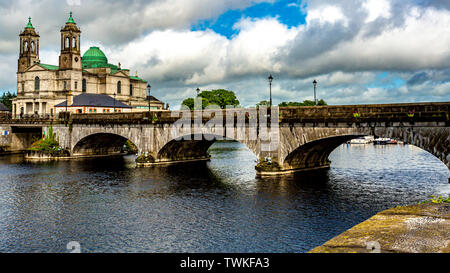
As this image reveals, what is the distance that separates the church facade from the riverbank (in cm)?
11253

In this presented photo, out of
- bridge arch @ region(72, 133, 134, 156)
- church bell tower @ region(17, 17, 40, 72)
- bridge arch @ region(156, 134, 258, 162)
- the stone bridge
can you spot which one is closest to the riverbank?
the stone bridge

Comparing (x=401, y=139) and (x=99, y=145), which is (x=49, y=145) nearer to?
(x=99, y=145)

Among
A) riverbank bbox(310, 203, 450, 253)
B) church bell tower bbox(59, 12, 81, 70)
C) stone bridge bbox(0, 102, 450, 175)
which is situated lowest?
riverbank bbox(310, 203, 450, 253)

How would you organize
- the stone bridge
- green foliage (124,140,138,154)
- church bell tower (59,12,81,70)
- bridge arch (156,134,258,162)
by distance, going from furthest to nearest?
church bell tower (59,12,81,70) < green foliage (124,140,138,154) < bridge arch (156,134,258,162) < the stone bridge

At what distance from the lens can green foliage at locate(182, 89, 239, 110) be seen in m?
142

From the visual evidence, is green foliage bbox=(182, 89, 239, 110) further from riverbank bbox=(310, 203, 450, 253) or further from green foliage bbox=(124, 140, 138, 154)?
riverbank bbox=(310, 203, 450, 253)

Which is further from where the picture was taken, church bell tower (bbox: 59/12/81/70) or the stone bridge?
church bell tower (bbox: 59/12/81/70)

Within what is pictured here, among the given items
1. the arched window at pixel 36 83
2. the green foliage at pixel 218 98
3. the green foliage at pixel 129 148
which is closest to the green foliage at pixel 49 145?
the green foliage at pixel 129 148

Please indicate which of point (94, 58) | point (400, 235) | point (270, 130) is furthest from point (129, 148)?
point (400, 235)

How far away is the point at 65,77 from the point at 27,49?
920 inches

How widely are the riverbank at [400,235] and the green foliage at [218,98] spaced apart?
423 ft

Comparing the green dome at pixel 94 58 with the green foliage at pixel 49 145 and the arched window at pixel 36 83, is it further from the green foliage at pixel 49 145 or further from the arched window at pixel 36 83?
the green foliage at pixel 49 145

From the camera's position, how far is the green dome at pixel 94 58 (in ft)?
469

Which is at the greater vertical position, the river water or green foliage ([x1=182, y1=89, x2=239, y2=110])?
green foliage ([x1=182, y1=89, x2=239, y2=110])
